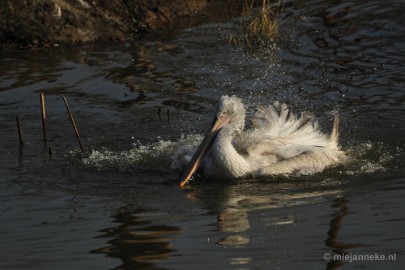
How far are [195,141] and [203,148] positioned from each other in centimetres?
107

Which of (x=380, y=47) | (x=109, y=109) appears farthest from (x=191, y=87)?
(x=380, y=47)

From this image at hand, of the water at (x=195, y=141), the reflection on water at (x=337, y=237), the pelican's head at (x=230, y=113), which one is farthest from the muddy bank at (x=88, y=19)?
the reflection on water at (x=337, y=237)

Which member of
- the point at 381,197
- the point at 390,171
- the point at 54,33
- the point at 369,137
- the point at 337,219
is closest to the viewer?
the point at 337,219

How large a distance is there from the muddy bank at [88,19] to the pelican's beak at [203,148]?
5.34 m

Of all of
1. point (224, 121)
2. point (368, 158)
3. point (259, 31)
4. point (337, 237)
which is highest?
point (259, 31)

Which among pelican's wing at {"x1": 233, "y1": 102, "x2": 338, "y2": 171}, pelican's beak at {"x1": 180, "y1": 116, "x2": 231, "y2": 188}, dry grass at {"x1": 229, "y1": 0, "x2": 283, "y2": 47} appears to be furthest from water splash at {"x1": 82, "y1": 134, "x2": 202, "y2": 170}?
dry grass at {"x1": 229, "y1": 0, "x2": 283, "y2": 47}

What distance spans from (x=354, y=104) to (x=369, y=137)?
1014 millimetres

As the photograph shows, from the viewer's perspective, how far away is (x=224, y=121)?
8.10 m

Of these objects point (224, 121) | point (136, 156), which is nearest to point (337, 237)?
point (224, 121)

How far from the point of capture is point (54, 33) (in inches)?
515

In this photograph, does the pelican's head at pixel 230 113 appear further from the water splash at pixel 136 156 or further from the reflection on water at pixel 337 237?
the reflection on water at pixel 337 237

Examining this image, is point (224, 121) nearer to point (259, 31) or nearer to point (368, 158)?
point (368, 158)

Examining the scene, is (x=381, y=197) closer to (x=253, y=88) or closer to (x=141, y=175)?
(x=141, y=175)

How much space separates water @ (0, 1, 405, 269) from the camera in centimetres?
603
